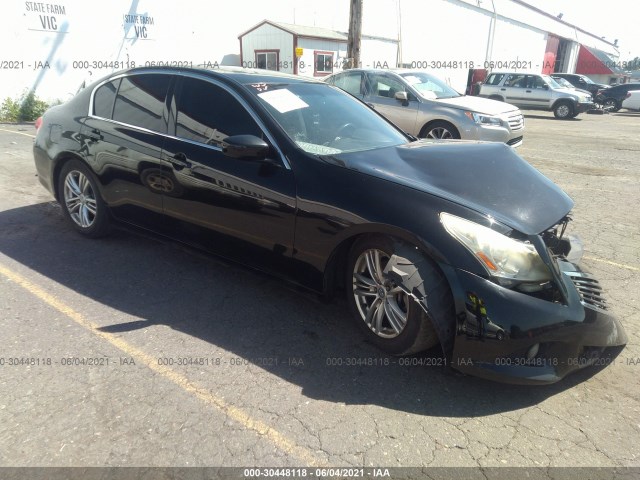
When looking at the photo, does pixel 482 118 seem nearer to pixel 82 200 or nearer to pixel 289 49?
pixel 82 200

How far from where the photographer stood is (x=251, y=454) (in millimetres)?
2230

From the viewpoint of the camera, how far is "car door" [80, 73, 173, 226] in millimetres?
3902

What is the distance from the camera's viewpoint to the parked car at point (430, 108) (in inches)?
342

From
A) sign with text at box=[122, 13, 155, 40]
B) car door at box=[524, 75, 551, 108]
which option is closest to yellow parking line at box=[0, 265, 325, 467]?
sign with text at box=[122, 13, 155, 40]

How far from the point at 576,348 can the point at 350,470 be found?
1.36m

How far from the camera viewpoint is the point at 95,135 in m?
4.32


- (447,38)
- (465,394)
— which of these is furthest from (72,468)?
(447,38)

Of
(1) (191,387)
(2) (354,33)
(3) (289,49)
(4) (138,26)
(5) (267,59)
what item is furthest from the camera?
(5) (267,59)

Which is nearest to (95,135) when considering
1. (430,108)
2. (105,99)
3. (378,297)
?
(105,99)

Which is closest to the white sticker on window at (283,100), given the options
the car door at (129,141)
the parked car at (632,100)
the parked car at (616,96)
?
the car door at (129,141)

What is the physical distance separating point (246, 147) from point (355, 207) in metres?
0.85

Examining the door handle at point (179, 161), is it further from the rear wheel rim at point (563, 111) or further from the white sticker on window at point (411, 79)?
the rear wheel rim at point (563, 111)

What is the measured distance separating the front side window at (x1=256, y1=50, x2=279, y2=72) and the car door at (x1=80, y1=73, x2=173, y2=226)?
57.7 ft

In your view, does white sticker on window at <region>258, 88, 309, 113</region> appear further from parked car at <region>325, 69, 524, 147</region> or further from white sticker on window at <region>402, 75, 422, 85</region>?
white sticker on window at <region>402, 75, 422, 85</region>
